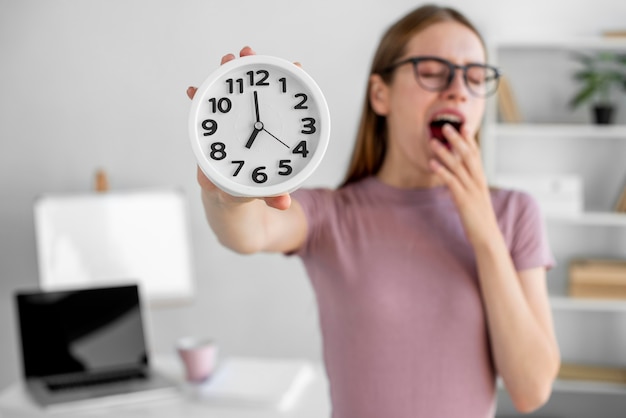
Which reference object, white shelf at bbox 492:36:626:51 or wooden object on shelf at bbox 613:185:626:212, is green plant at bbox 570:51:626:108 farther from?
wooden object on shelf at bbox 613:185:626:212

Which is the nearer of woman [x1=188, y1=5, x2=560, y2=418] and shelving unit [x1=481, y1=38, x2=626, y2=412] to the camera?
woman [x1=188, y1=5, x2=560, y2=418]

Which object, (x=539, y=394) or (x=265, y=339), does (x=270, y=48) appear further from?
(x=539, y=394)

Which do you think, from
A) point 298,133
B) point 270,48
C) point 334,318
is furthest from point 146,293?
point 298,133

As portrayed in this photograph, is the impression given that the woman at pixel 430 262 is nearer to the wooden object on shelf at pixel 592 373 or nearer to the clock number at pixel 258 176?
the clock number at pixel 258 176

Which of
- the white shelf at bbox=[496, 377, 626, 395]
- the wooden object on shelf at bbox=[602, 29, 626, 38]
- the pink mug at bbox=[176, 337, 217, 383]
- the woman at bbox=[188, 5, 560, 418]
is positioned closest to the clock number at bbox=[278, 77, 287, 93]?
the woman at bbox=[188, 5, 560, 418]

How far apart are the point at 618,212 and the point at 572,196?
20 cm

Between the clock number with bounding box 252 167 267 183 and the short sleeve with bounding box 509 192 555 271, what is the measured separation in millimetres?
577

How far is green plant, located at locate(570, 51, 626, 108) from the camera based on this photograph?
2.58m

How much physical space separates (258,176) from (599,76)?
2324mm

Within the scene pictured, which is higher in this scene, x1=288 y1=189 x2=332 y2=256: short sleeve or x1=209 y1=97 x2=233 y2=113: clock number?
x1=209 y1=97 x2=233 y2=113: clock number

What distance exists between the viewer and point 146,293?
96.1 inches

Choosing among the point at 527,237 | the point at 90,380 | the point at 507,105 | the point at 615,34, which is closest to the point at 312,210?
the point at 527,237

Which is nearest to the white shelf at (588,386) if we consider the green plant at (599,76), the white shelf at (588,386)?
the white shelf at (588,386)

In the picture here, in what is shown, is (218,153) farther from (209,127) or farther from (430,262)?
(430,262)
